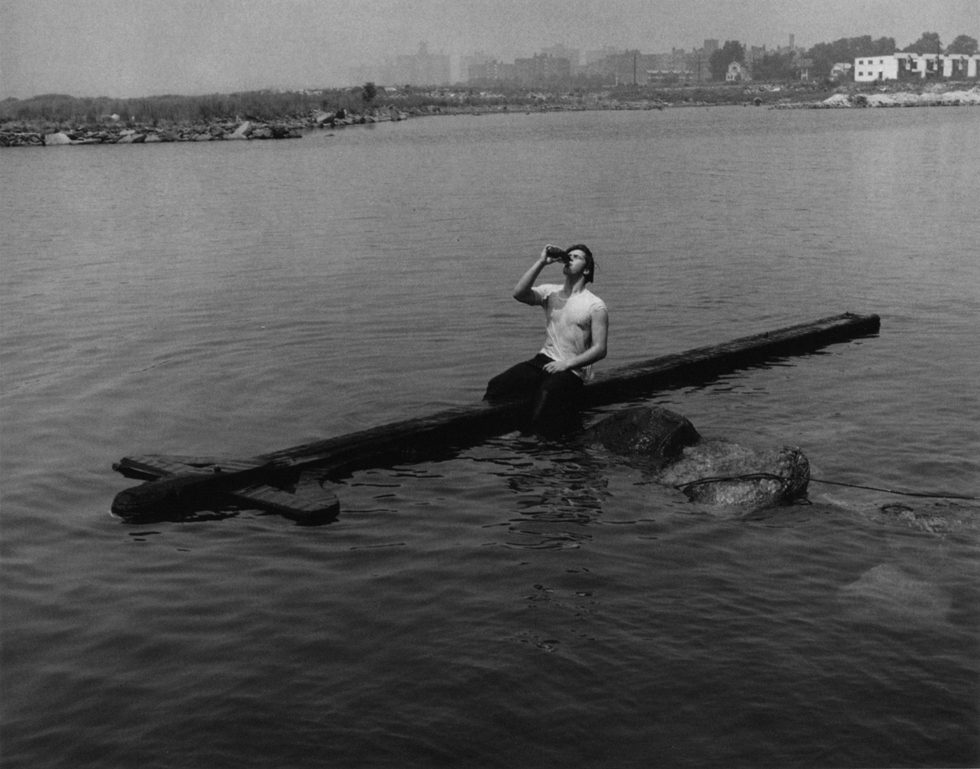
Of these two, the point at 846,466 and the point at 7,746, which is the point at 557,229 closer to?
the point at 846,466

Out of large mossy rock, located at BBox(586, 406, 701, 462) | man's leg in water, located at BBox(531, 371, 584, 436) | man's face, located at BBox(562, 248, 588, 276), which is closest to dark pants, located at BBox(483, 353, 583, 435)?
man's leg in water, located at BBox(531, 371, 584, 436)

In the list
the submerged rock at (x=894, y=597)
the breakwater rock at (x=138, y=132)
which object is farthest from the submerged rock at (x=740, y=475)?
the breakwater rock at (x=138, y=132)

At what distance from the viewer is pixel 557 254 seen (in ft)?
40.6

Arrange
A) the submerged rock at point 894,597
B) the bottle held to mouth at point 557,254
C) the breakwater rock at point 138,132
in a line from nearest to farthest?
the submerged rock at point 894,597 < the bottle held to mouth at point 557,254 < the breakwater rock at point 138,132

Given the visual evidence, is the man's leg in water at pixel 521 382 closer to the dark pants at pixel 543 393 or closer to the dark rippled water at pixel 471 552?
the dark pants at pixel 543 393

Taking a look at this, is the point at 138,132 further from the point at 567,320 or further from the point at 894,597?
the point at 894,597

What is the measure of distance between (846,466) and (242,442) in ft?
21.4

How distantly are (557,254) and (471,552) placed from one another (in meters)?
3.62

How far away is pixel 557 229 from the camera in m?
34.7

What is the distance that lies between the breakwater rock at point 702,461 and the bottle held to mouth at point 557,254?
175cm

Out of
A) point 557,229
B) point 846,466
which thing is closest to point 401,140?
point 557,229

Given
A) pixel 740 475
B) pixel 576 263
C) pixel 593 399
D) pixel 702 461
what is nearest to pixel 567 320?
pixel 576 263

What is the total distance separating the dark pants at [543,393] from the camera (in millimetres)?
13031

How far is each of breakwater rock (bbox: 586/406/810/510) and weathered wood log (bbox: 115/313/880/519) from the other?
4.12ft
